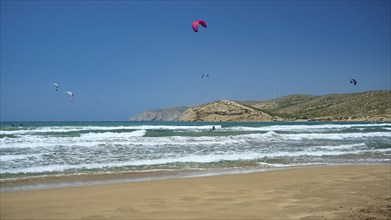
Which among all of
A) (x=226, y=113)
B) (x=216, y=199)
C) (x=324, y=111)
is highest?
(x=324, y=111)

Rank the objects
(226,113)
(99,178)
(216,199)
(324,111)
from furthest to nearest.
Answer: (324,111)
(226,113)
(99,178)
(216,199)

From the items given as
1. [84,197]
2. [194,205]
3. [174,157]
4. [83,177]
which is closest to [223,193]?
[194,205]

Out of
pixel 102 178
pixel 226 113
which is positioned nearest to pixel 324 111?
pixel 226 113

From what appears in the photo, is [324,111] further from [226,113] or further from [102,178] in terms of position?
[102,178]

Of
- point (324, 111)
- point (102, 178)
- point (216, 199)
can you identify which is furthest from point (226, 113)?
point (216, 199)

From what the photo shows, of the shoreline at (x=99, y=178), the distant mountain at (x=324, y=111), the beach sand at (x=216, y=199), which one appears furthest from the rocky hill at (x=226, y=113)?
the beach sand at (x=216, y=199)

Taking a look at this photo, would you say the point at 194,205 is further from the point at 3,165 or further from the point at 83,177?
the point at 3,165

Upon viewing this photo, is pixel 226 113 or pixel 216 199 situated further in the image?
pixel 226 113

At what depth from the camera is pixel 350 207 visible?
6176 millimetres

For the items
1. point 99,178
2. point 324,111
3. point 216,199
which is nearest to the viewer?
point 216,199

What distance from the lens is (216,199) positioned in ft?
23.0

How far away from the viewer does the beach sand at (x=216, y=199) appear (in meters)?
5.86

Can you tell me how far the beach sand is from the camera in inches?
231

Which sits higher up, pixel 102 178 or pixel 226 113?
pixel 226 113
